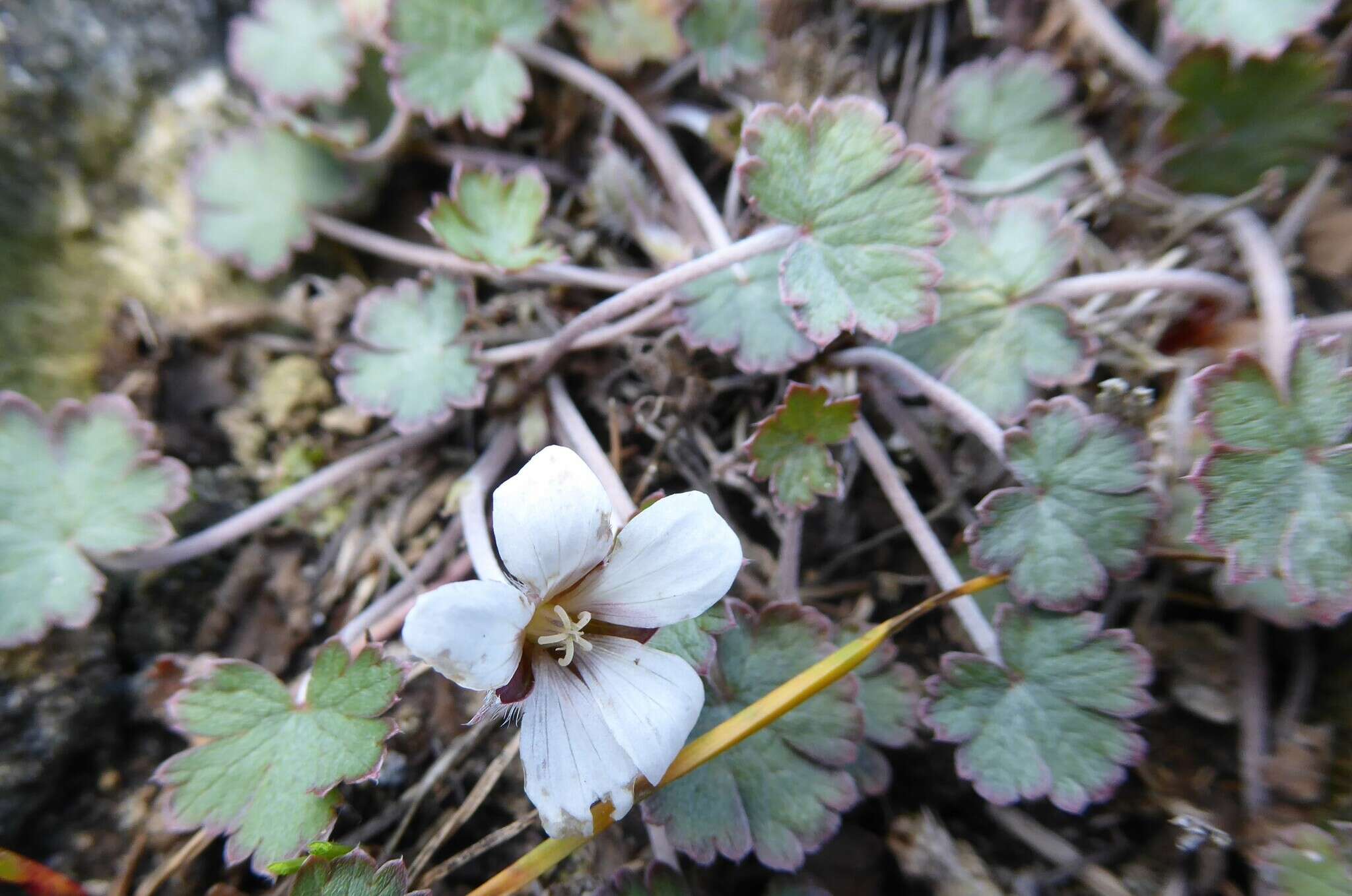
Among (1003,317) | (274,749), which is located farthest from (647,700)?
(1003,317)

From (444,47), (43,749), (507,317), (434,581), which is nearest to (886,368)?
(507,317)

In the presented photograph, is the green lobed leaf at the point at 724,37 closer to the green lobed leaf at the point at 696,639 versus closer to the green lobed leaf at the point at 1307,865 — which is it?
the green lobed leaf at the point at 696,639

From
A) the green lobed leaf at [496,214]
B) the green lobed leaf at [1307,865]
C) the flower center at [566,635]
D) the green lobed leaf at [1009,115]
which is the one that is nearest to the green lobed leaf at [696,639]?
the flower center at [566,635]

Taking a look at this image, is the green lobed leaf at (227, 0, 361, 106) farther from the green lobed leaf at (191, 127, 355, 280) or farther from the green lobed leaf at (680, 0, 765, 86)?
the green lobed leaf at (680, 0, 765, 86)

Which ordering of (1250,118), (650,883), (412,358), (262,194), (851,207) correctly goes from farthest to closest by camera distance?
(262,194) → (1250,118) → (412,358) → (851,207) → (650,883)

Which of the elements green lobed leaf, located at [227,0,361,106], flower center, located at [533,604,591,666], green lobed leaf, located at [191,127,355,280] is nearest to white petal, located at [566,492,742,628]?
Answer: flower center, located at [533,604,591,666]

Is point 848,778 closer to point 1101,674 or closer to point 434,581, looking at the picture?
point 1101,674

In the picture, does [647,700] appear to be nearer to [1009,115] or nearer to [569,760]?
[569,760]

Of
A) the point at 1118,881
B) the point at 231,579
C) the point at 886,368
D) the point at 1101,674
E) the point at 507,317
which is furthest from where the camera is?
the point at 507,317
